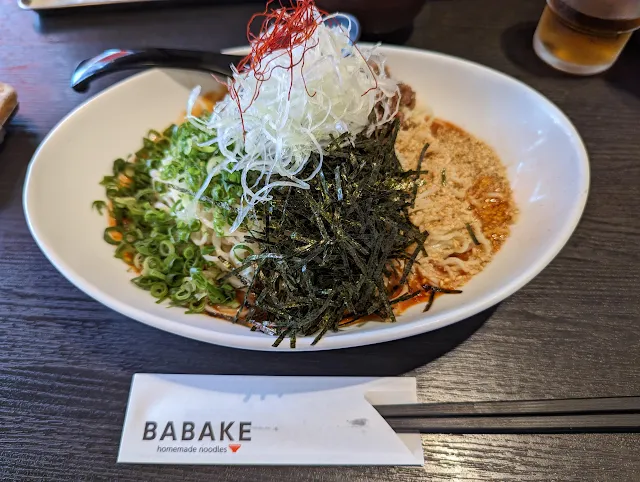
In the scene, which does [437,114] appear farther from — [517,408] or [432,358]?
[517,408]

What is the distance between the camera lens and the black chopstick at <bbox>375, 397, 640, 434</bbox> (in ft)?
4.20

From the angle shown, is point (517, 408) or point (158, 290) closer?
point (517, 408)

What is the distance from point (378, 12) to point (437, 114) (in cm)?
58

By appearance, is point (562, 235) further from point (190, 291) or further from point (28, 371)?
point (28, 371)

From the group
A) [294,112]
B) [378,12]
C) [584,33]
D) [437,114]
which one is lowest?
[437,114]

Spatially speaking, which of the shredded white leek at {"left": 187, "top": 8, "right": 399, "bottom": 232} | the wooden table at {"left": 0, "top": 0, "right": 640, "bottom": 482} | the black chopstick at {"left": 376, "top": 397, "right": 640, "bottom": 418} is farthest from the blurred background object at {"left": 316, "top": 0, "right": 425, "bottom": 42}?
the black chopstick at {"left": 376, "top": 397, "right": 640, "bottom": 418}

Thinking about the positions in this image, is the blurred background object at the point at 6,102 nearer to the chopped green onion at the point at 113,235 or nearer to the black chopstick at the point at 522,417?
the chopped green onion at the point at 113,235

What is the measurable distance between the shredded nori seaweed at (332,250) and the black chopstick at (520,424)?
320 mm

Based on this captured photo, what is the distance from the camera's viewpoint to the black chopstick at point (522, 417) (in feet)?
4.20

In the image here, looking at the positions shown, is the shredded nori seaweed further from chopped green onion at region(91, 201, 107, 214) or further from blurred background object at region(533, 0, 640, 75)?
blurred background object at region(533, 0, 640, 75)

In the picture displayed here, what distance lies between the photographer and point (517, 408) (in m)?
1.29

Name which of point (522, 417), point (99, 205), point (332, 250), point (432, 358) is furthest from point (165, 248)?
point (522, 417)

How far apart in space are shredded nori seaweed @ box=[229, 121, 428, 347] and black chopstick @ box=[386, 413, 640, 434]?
0.32 metres

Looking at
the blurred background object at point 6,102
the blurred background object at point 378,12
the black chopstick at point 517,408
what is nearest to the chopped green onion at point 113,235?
the blurred background object at point 6,102
